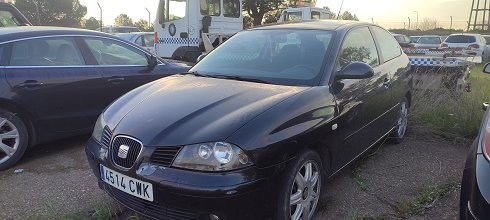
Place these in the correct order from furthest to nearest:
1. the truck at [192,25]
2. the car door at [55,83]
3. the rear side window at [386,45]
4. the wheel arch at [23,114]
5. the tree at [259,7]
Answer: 1. the tree at [259,7]
2. the truck at [192,25]
3. the rear side window at [386,45]
4. the car door at [55,83]
5. the wheel arch at [23,114]

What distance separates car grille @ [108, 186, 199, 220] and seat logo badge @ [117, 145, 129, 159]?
0.26 metres

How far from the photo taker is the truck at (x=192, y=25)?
404 inches

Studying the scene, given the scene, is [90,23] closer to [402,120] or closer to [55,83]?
[55,83]

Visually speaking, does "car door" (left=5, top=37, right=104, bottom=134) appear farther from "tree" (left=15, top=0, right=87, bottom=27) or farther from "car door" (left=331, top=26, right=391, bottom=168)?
"tree" (left=15, top=0, right=87, bottom=27)

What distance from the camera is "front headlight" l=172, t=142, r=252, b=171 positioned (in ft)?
8.08

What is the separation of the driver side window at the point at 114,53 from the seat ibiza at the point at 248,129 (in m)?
1.54

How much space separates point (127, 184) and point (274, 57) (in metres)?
1.73

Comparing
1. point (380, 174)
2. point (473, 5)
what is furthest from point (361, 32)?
point (473, 5)

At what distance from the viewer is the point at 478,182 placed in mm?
2080

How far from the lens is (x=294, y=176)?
8.87 feet

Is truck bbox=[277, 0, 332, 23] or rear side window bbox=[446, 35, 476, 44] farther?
rear side window bbox=[446, 35, 476, 44]

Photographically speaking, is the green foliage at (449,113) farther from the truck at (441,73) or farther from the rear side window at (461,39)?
the rear side window at (461,39)

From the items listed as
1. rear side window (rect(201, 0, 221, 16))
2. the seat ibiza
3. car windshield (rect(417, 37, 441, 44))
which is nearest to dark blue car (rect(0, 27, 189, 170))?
the seat ibiza

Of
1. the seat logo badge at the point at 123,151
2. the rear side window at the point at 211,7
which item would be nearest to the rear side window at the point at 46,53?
the seat logo badge at the point at 123,151
